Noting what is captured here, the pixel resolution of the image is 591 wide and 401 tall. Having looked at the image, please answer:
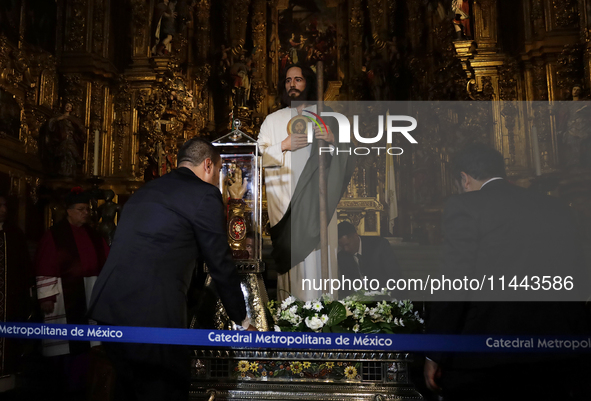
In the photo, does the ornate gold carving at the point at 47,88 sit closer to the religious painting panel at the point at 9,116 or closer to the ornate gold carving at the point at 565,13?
the religious painting panel at the point at 9,116

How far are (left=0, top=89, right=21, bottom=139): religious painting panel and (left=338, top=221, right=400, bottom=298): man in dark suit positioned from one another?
4355mm

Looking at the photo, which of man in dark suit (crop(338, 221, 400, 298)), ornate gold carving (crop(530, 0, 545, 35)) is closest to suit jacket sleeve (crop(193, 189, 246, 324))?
man in dark suit (crop(338, 221, 400, 298))

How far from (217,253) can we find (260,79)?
329 inches

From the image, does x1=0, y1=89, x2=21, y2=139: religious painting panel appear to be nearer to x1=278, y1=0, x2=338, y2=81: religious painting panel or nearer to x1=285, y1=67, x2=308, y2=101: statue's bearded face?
x1=285, y1=67, x2=308, y2=101: statue's bearded face

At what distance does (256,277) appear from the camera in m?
3.50

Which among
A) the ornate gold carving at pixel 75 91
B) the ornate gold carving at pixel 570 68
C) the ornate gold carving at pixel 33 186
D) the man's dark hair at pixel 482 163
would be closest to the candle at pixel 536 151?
the ornate gold carving at pixel 570 68

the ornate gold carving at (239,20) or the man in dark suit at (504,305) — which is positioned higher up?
the ornate gold carving at (239,20)

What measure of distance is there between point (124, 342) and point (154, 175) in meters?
6.72

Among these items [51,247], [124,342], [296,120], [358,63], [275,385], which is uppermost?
[358,63]

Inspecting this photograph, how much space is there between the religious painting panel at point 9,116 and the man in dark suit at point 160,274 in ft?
15.1

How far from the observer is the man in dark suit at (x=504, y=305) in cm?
216

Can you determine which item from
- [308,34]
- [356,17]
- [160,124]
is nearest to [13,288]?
[160,124]

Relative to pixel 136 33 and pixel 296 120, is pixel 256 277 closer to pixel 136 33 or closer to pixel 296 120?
pixel 296 120

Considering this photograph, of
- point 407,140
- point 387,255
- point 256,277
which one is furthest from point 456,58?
point 256,277
